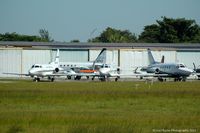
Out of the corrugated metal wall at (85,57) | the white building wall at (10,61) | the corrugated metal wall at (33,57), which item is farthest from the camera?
the corrugated metal wall at (33,57)

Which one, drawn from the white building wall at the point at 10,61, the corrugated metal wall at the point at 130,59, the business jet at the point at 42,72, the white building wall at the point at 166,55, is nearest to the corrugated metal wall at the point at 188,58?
the white building wall at the point at 166,55

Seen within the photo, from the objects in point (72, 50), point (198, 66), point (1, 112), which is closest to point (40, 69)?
point (72, 50)

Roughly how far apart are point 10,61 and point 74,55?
17.3m

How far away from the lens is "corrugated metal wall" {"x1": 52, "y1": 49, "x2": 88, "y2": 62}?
109 m

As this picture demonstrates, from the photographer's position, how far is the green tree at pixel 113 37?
179m

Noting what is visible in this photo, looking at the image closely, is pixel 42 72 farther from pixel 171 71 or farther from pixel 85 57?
pixel 85 57

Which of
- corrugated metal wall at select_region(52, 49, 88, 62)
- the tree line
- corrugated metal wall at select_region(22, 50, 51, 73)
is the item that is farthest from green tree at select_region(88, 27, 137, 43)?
corrugated metal wall at select_region(22, 50, 51, 73)

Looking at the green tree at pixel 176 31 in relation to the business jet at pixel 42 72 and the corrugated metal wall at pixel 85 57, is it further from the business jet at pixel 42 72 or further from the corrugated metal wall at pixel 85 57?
the business jet at pixel 42 72

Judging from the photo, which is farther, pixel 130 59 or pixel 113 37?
pixel 113 37

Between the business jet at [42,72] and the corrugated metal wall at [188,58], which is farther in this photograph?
the corrugated metal wall at [188,58]

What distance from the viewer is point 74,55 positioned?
110 meters

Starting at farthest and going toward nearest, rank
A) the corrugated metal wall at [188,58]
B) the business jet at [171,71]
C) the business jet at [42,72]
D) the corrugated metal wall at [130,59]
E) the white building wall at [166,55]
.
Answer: the corrugated metal wall at [188,58]
the white building wall at [166,55]
the corrugated metal wall at [130,59]
the business jet at [171,71]
the business jet at [42,72]

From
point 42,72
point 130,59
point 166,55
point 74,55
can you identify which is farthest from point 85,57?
point 42,72

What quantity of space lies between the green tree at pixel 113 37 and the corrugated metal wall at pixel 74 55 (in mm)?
67467
